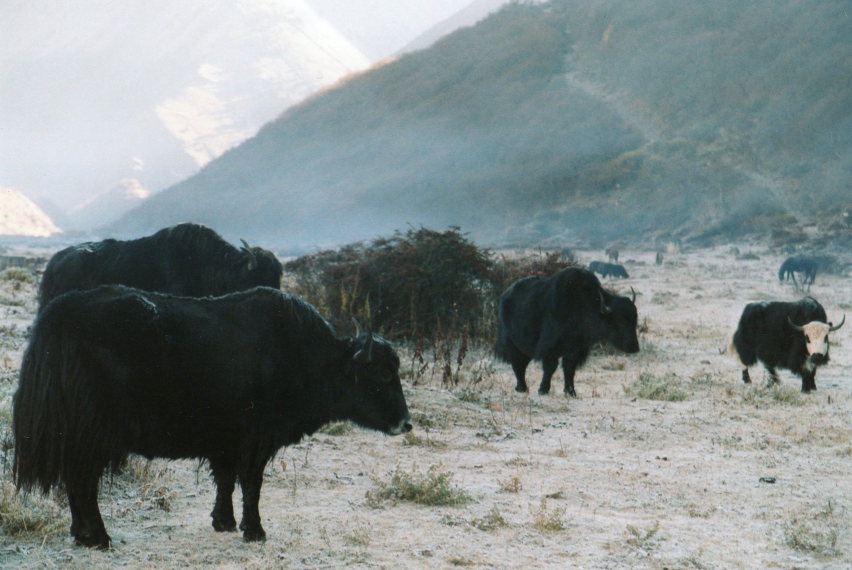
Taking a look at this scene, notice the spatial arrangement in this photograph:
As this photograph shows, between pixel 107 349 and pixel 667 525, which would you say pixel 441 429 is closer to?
pixel 667 525

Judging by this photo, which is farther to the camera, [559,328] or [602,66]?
[602,66]

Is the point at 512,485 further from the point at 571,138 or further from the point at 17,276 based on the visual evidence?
the point at 571,138

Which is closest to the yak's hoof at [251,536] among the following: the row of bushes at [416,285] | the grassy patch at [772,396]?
the grassy patch at [772,396]

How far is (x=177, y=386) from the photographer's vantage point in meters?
4.50

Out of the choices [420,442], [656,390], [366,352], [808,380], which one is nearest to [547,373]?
[656,390]

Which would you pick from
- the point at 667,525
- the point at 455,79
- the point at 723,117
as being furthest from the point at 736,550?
the point at 455,79

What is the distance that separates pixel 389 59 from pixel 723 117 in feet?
188

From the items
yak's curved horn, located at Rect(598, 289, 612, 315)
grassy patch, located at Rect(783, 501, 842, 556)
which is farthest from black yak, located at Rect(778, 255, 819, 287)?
grassy patch, located at Rect(783, 501, 842, 556)

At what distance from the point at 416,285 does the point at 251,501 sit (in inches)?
370

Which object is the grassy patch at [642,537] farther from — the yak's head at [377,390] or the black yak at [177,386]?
the black yak at [177,386]

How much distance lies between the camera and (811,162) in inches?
2090

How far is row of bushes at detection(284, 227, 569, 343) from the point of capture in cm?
1404

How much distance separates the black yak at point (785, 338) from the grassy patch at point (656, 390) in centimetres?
151

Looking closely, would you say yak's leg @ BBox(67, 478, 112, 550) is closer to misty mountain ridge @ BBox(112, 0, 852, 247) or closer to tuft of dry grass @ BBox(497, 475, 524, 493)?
tuft of dry grass @ BBox(497, 475, 524, 493)
